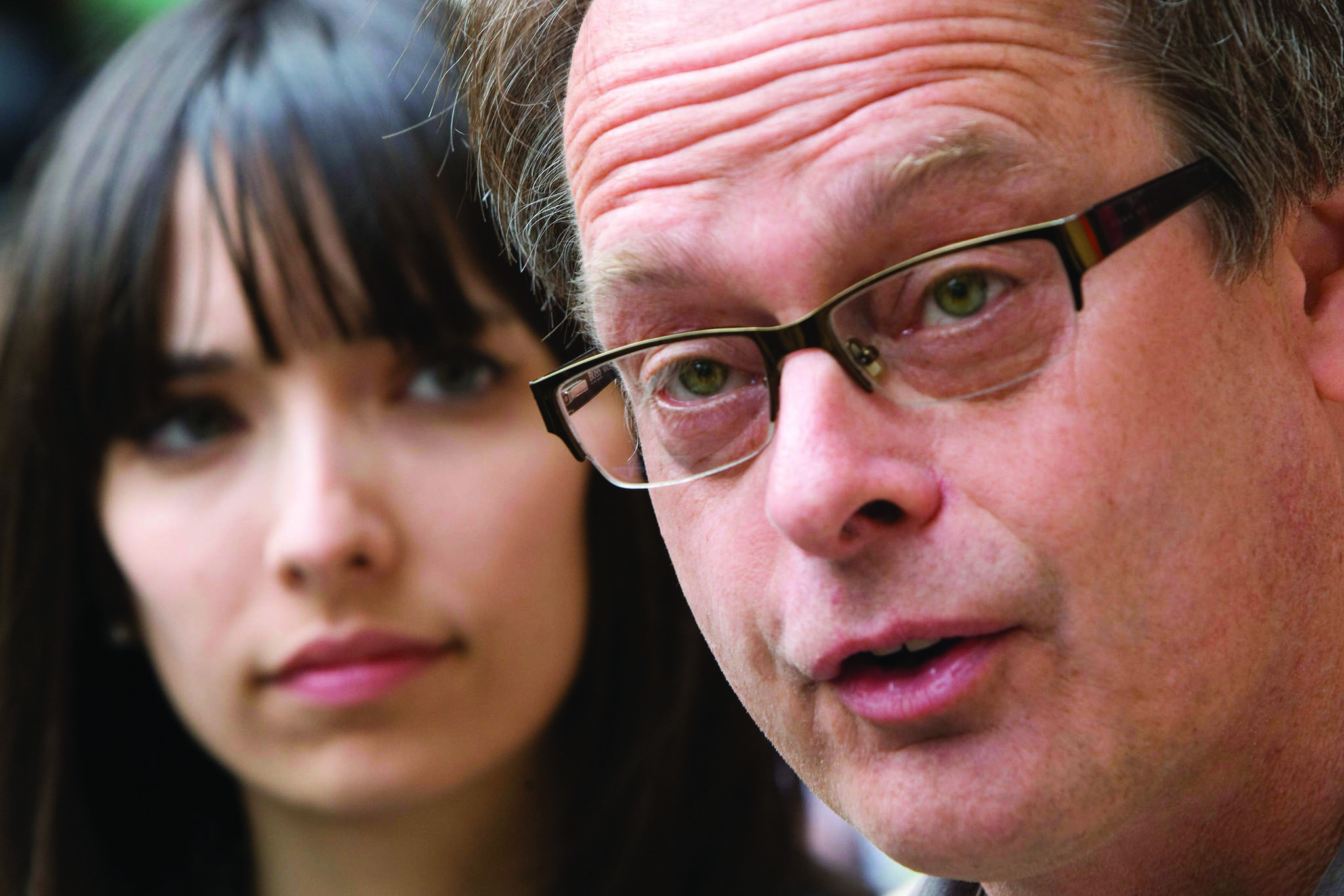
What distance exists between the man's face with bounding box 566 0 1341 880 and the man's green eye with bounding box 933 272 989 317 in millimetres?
40

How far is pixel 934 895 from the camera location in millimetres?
1919

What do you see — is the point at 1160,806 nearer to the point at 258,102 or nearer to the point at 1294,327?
the point at 1294,327

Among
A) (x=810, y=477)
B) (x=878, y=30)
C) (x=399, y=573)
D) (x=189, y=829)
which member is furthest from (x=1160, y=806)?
(x=189, y=829)

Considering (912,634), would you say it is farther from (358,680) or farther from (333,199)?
(333,199)

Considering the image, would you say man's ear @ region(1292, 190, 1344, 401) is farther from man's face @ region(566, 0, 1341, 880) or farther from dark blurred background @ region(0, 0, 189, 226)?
dark blurred background @ region(0, 0, 189, 226)

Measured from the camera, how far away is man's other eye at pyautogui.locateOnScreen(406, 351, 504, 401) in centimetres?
256

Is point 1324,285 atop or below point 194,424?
below

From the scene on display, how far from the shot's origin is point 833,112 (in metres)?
1.40

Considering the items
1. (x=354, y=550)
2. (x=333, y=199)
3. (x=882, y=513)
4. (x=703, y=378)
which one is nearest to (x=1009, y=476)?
(x=882, y=513)

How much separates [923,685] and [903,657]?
51mm

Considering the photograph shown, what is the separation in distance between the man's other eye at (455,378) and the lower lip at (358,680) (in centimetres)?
45

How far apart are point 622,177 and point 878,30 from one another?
0.33 m

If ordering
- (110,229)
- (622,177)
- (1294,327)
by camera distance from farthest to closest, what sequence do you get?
(110,229), (622,177), (1294,327)

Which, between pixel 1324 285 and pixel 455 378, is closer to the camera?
pixel 1324 285
